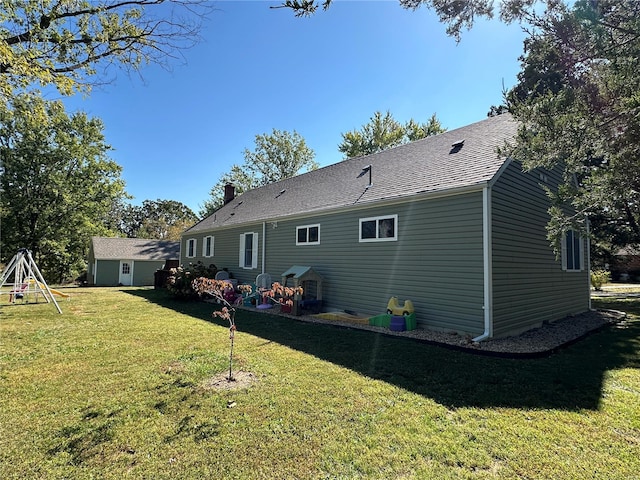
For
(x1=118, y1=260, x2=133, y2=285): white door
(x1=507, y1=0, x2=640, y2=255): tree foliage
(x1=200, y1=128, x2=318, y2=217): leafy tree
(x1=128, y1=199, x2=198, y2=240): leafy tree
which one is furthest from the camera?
(x1=128, y1=199, x2=198, y2=240): leafy tree

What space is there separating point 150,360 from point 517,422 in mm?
4944

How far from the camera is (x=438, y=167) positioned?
8602mm

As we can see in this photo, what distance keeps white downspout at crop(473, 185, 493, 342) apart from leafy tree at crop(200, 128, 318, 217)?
1096 inches

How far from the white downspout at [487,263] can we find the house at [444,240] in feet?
0.06

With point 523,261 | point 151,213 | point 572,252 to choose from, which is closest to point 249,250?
point 523,261

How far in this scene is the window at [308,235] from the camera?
10508 millimetres

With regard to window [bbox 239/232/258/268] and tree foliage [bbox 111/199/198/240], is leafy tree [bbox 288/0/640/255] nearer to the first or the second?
window [bbox 239/232/258/268]

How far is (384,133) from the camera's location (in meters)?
28.2

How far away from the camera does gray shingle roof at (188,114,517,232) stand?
7.64 m

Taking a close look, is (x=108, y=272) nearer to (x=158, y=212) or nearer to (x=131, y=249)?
(x=131, y=249)

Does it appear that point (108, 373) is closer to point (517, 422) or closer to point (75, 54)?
point (517, 422)

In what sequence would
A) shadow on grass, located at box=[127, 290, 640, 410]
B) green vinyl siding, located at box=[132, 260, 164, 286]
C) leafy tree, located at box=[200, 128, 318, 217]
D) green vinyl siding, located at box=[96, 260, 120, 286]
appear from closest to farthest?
shadow on grass, located at box=[127, 290, 640, 410]
green vinyl siding, located at box=[96, 260, 120, 286]
green vinyl siding, located at box=[132, 260, 164, 286]
leafy tree, located at box=[200, 128, 318, 217]

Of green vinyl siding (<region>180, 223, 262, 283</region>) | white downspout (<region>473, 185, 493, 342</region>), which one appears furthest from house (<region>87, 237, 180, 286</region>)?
Result: white downspout (<region>473, 185, 493, 342</region>)

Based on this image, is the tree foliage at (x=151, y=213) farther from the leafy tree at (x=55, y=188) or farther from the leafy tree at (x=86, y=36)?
the leafy tree at (x=86, y=36)
